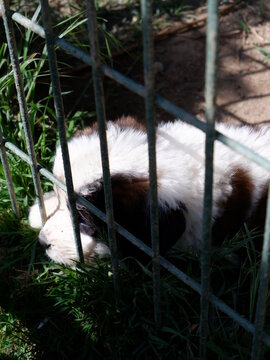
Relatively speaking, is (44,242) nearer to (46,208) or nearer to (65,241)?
(65,241)

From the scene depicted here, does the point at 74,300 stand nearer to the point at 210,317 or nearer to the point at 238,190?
the point at 210,317

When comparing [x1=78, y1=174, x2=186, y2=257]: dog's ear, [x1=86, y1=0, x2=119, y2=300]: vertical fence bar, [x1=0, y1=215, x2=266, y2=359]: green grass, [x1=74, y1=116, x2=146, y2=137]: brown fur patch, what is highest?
[x1=86, y1=0, x2=119, y2=300]: vertical fence bar

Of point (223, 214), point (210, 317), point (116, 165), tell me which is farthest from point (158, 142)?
point (210, 317)

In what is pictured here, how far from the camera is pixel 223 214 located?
2.75 metres

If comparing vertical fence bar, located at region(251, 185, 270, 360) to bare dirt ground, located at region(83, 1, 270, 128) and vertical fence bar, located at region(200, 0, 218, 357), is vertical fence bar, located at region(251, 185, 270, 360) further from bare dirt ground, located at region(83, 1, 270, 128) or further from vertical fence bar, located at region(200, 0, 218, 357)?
bare dirt ground, located at region(83, 1, 270, 128)

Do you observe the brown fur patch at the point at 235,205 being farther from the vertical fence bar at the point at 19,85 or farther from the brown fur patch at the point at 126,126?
the vertical fence bar at the point at 19,85

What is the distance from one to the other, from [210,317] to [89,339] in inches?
22.1

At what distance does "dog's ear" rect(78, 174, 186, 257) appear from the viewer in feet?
8.52

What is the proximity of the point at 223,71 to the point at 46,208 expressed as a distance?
2251 mm

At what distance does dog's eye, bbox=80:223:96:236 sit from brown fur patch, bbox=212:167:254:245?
0.54 metres

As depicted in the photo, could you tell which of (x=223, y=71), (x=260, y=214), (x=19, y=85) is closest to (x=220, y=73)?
(x=223, y=71)

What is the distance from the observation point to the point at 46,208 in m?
3.07

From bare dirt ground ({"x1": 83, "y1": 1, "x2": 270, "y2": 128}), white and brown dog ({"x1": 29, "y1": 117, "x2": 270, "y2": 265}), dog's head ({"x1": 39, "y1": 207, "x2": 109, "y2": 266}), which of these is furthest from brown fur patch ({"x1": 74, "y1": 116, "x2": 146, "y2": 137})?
bare dirt ground ({"x1": 83, "y1": 1, "x2": 270, "y2": 128})

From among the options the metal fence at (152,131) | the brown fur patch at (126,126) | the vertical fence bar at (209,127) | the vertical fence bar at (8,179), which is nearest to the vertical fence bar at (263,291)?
the metal fence at (152,131)
